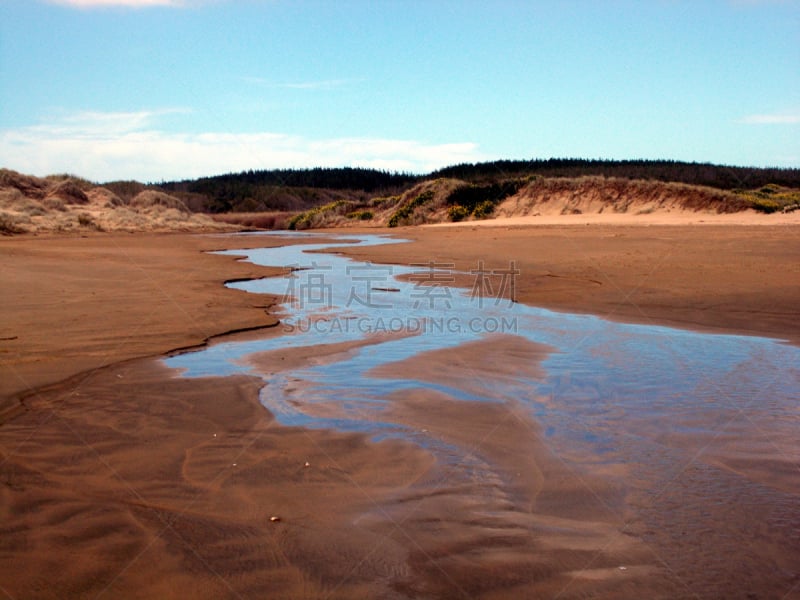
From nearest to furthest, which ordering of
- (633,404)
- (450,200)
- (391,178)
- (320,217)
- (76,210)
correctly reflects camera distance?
(633,404) → (76,210) → (450,200) → (320,217) → (391,178)

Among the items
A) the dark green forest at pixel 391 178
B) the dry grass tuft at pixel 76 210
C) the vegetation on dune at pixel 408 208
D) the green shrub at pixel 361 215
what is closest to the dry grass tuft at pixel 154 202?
the dry grass tuft at pixel 76 210

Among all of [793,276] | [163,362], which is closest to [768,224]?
[793,276]

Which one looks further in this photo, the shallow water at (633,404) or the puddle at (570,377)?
the puddle at (570,377)

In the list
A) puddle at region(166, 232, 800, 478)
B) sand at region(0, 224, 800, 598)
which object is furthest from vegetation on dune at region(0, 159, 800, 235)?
sand at region(0, 224, 800, 598)

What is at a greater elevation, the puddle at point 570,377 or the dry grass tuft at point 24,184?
the dry grass tuft at point 24,184

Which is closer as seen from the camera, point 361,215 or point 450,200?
point 450,200

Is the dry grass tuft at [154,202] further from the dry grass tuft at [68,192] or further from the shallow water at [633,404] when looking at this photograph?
the shallow water at [633,404]

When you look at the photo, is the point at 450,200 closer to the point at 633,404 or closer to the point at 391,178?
the point at 633,404

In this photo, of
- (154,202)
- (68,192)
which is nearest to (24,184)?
(68,192)

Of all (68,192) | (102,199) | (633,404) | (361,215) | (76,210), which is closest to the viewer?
(633,404)

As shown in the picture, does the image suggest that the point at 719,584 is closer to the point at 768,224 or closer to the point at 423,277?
the point at 423,277

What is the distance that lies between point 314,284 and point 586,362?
7.58m

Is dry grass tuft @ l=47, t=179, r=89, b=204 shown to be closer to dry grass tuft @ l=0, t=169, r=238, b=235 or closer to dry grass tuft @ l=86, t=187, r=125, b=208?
dry grass tuft @ l=0, t=169, r=238, b=235

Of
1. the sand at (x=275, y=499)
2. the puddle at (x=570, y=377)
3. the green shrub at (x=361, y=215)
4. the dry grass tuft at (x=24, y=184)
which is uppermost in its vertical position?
the dry grass tuft at (x=24, y=184)
